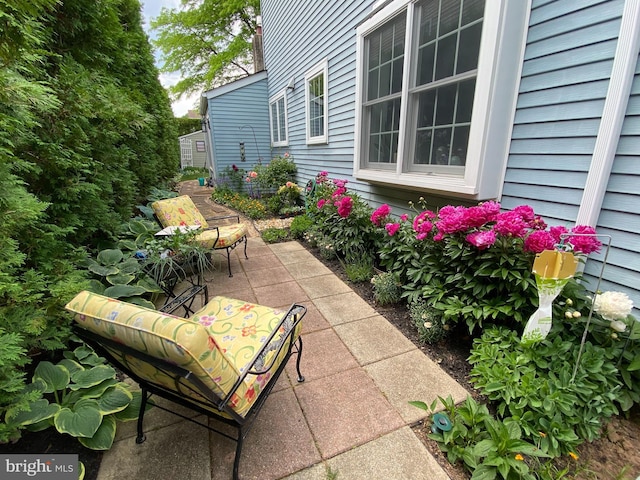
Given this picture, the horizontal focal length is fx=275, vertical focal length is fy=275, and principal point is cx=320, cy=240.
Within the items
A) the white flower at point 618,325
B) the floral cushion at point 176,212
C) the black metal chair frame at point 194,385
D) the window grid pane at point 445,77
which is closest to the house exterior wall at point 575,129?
the white flower at point 618,325

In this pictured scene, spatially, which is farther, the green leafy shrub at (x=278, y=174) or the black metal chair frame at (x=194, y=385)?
the green leafy shrub at (x=278, y=174)

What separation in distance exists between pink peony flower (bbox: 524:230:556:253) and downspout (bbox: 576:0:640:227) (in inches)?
17.0

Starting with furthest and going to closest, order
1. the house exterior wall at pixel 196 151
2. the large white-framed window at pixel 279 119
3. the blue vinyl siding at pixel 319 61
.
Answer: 1. the house exterior wall at pixel 196 151
2. the large white-framed window at pixel 279 119
3. the blue vinyl siding at pixel 319 61

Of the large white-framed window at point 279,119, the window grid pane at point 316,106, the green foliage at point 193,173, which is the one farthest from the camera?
the green foliage at point 193,173

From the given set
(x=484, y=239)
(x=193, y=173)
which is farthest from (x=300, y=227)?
(x=193, y=173)

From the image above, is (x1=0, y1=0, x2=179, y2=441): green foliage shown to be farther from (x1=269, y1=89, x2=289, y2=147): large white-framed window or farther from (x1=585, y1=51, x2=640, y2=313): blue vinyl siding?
(x1=269, y1=89, x2=289, y2=147): large white-framed window

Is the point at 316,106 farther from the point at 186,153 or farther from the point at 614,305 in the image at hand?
the point at 186,153

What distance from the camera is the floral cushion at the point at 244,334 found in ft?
4.26

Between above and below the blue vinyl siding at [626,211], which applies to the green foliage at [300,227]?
below

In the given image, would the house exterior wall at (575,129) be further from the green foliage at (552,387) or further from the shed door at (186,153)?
the shed door at (186,153)

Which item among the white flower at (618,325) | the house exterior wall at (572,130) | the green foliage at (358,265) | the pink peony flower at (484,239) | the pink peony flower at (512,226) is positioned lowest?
the green foliage at (358,265)

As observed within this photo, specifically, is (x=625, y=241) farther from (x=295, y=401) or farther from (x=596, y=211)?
(x=295, y=401)

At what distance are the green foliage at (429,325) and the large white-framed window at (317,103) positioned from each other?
375 cm

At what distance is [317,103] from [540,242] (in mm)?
4936
